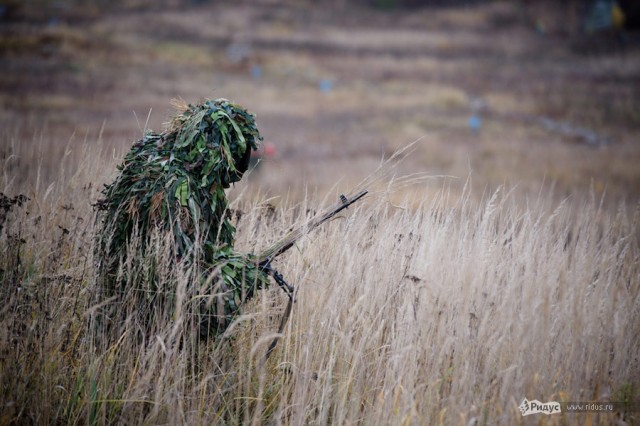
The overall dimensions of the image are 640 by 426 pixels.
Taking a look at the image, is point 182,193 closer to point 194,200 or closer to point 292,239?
point 194,200

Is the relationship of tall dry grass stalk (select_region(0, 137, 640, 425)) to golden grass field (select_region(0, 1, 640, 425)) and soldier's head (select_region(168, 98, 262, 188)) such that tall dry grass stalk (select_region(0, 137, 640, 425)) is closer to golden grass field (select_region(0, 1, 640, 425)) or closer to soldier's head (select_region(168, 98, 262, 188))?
golden grass field (select_region(0, 1, 640, 425))

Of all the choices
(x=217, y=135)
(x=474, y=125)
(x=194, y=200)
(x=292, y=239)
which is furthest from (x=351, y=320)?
(x=474, y=125)

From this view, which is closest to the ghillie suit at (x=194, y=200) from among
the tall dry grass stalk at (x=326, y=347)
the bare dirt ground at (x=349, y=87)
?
the tall dry grass stalk at (x=326, y=347)

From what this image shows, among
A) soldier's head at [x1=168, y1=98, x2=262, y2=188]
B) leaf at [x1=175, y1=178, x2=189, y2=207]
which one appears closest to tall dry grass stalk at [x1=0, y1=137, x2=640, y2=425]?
leaf at [x1=175, y1=178, x2=189, y2=207]

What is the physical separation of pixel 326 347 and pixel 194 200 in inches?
45.9

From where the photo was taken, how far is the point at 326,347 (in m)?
3.44

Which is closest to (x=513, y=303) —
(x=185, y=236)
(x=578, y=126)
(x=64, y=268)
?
(x=185, y=236)

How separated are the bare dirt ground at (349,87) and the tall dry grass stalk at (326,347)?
7.73 meters

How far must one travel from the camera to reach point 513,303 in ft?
11.7

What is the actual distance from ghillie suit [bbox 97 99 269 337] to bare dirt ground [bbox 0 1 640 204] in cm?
815

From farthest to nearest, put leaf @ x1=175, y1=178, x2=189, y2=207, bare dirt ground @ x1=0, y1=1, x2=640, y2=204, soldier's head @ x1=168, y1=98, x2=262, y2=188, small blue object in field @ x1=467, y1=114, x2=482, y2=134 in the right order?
small blue object in field @ x1=467, y1=114, x2=482, y2=134 < bare dirt ground @ x1=0, y1=1, x2=640, y2=204 < soldier's head @ x1=168, y1=98, x2=262, y2=188 < leaf @ x1=175, y1=178, x2=189, y2=207

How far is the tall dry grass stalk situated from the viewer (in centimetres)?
309

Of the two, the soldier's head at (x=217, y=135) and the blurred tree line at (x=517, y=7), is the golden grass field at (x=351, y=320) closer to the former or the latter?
the soldier's head at (x=217, y=135)

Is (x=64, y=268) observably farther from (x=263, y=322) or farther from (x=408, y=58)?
(x=408, y=58)
